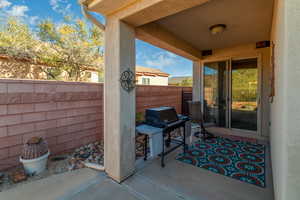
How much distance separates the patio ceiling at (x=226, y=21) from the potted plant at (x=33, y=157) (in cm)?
290

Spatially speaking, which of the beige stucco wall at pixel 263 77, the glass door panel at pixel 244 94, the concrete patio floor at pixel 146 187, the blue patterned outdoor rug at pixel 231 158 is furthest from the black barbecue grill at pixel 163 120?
the beige stucco wall at pixel 263 77

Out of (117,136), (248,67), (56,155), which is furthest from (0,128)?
(248,67)

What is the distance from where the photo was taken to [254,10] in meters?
2.22

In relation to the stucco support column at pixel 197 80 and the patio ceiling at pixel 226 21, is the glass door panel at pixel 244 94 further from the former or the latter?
the stucco support column at pixel 197 80

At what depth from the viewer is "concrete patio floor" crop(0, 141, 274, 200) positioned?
1.72 meters

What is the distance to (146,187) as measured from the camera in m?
1.89

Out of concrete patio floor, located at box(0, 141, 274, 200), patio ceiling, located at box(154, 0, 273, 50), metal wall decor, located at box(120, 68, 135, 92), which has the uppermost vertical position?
patio ceiling, located at box(154, 0, 273, 50)

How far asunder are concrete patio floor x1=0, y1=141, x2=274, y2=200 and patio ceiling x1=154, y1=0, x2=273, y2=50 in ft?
8.53

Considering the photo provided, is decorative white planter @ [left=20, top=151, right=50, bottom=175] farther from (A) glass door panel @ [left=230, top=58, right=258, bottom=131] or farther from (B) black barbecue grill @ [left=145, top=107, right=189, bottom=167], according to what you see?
(A) glass door panel @ [left=230, top=58, right=258, bottom=131]

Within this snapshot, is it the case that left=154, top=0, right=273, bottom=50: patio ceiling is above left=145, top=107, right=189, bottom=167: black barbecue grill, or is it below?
above

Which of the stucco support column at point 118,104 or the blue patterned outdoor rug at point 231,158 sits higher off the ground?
the stucco support column at point 118,104

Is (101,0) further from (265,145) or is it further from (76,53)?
(76,53)

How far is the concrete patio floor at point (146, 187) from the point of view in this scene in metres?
1.72

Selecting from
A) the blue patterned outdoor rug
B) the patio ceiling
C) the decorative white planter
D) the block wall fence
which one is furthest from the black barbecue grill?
the decorative white planter
